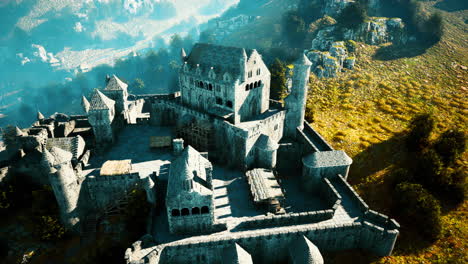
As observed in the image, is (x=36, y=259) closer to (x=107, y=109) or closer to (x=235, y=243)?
(x=107, y=109)

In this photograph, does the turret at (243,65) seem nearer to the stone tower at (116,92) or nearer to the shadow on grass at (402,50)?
the stone tower at (116,92)

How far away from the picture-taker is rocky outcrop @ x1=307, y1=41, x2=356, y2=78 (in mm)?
79875

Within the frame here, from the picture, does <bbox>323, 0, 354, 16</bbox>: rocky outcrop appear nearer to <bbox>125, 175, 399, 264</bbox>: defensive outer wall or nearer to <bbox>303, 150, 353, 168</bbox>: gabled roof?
<bbox>303, 150, 353, 168</bbox>: gabled roof

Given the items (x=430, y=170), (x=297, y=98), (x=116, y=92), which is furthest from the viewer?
(x=116, y=92)

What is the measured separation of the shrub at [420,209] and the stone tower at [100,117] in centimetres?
4578

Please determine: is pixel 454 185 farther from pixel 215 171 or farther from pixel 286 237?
pixel 215 171

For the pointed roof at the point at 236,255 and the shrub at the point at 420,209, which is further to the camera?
the shrub at the point at 420,209

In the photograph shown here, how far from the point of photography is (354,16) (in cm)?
8912

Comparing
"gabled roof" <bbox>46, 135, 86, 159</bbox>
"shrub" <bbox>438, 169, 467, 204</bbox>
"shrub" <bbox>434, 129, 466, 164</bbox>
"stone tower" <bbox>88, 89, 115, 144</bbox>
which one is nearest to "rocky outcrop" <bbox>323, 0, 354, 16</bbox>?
"shrub" <bbox>434, 129, 466, 164</bbox>

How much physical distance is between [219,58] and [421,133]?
3793 cm

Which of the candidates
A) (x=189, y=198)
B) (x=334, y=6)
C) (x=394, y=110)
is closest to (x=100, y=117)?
(x=189, y=198)

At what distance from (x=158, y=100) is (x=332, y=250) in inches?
1548

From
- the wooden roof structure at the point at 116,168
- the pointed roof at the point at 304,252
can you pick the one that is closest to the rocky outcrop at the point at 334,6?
the pointed roof at the point at 304,252

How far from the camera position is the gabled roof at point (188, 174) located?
29.0m
